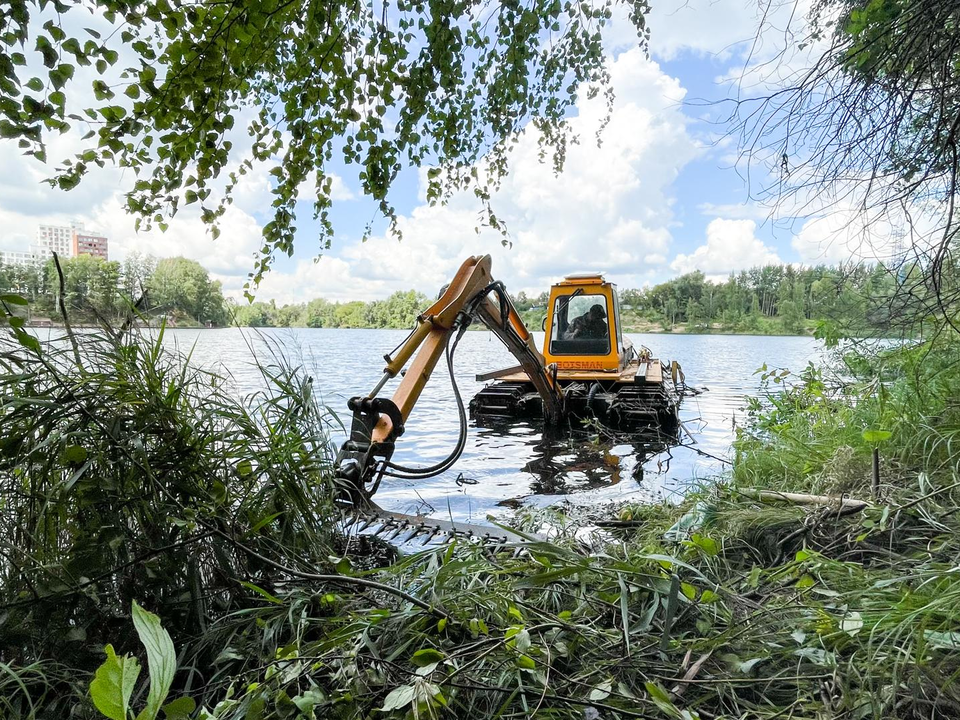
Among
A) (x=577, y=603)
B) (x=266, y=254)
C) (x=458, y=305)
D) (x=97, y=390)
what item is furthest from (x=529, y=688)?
(x=458, y=305)

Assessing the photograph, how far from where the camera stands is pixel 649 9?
3.34 m

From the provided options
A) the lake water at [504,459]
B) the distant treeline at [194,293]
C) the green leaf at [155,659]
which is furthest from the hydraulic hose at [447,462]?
the green leaf at [155,659]

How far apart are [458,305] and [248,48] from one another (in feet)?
11.5

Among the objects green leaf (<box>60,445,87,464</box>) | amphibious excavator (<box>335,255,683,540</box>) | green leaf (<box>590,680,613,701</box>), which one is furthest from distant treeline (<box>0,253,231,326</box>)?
green leaf (<box>590,680,613,701</box>)

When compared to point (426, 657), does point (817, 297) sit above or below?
above

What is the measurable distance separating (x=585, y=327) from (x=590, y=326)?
0.10 m

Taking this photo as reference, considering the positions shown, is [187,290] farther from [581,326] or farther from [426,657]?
[581,326]

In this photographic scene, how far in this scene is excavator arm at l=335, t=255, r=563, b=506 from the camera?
4.33 meters

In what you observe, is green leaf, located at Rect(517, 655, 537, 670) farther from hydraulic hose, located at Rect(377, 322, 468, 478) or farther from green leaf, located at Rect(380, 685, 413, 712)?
hydraulic hose, located at Rect(377, 322, 468, 478)

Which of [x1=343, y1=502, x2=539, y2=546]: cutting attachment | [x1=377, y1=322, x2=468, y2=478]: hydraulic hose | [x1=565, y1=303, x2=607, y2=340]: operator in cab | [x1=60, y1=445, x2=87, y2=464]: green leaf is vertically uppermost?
[x1=565, y1=303, x2=607, y2=340]: operator in cab

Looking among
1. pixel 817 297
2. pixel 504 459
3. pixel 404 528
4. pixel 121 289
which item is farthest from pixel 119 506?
pixel 504 459

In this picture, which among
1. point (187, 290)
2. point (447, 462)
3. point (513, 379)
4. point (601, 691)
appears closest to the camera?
point (601, 691)

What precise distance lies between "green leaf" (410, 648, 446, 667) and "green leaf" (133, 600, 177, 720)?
2.26 feet

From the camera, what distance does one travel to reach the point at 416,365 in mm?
4965
